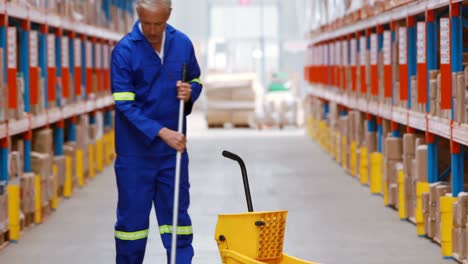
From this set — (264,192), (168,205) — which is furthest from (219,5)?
(168,205)

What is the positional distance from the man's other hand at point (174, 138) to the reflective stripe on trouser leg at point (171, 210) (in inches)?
10.1

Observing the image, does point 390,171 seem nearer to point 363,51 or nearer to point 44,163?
point 363,51

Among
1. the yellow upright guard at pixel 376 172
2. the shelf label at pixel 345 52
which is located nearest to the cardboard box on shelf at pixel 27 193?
the yellow upright guard at pixel 376 172

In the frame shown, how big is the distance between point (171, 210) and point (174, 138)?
490 millimetres

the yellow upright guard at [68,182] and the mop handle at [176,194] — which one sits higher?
the mop handle at [176,194]

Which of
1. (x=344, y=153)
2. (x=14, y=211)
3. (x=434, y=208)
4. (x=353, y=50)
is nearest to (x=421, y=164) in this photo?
(x=434, y=208)

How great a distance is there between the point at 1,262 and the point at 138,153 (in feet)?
8.62

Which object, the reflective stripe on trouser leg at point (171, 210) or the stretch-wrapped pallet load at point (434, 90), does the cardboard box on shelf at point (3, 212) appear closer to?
the reflective stripe on trouser leg at point (171, 210)

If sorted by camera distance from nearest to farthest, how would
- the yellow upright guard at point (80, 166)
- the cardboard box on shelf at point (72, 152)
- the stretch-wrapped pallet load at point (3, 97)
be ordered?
the stretch-wrapped pallet load at point (3, 97) < the cardboard box on shelf at point (72, 152) < the yellow upright guard at point (80, 166)

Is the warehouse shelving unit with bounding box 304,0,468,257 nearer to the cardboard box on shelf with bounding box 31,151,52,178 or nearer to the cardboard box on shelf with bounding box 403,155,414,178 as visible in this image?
the cardboard box on shelf with bounding box 403,155,414,178

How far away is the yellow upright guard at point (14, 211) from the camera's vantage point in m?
8.57

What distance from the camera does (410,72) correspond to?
9695 millimetres

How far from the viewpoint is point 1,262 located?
7.81 m

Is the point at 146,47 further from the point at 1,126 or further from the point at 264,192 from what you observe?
the point at 264,192
